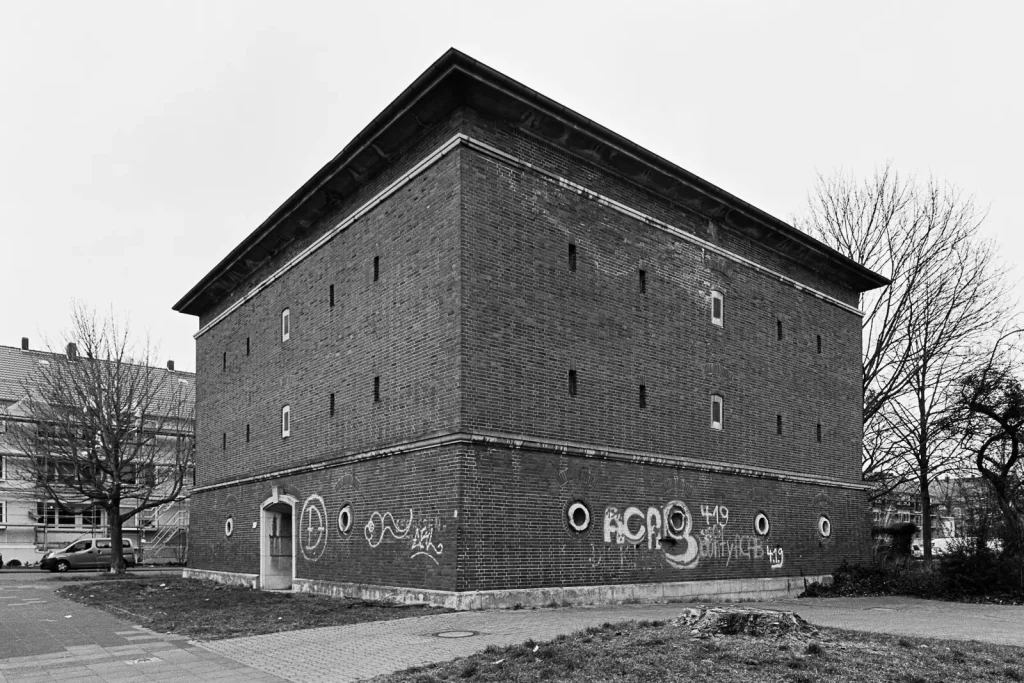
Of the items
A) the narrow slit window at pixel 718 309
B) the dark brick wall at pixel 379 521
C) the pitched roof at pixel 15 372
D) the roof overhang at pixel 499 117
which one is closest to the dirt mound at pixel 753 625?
the dark brick wall at pixel 379 521

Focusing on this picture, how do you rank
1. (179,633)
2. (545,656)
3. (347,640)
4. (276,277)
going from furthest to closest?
(276,277), (179,633), (347,640), (545,656)

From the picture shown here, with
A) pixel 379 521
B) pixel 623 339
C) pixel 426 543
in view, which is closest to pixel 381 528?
pixel 379 521

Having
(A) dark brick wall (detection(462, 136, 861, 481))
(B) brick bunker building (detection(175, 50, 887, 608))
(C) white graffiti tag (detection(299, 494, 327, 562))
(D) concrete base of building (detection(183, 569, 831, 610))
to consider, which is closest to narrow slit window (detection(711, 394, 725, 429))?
(B) brick bunker building (detection(175, 50, 887, 608))

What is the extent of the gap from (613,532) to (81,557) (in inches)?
1145

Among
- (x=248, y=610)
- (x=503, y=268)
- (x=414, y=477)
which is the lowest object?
(x=248, y=610)

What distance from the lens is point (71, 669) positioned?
10.7 m

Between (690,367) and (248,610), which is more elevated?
(690,367)

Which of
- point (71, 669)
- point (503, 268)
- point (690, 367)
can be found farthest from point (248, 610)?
point (690, 367)

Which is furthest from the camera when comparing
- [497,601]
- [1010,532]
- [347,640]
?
[1010,532]

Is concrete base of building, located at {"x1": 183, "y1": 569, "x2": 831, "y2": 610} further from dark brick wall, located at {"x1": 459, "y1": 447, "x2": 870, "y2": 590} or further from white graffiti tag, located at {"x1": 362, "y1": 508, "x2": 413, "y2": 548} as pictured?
white graffiti tag, located at {"x1": 362, "y1": 508, "x2": 413, "y2": 548}

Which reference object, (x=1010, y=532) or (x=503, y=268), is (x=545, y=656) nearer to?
(x=503, y=268)

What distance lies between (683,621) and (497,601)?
18.7 feet

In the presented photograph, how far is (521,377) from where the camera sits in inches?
675

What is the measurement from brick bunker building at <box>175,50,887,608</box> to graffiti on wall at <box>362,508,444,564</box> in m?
0.06
